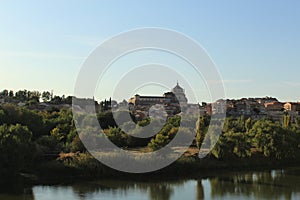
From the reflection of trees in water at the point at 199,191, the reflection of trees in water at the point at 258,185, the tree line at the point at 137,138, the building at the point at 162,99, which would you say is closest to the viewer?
the reflection of trees in water at the point at 199,191

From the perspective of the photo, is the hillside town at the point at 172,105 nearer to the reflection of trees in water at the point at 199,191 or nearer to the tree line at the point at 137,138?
→ the tree line at the point at 137,138

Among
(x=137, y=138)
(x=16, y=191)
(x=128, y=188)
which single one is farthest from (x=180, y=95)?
(x=16, y=191)

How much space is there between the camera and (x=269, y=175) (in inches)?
660

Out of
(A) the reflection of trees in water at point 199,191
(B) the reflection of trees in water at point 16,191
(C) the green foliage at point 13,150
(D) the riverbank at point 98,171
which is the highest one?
(C) the green foliage at point 13,150

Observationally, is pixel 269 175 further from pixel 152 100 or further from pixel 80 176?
pixel 152 100

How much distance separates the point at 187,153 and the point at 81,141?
475cm

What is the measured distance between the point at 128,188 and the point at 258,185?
16.0 ft

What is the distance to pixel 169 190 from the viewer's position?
45.3ft

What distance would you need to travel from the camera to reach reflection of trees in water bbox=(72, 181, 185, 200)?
1305 centimetres

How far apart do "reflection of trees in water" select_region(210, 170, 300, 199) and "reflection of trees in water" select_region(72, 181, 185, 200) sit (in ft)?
5.16

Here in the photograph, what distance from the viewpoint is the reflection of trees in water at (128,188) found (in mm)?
13055

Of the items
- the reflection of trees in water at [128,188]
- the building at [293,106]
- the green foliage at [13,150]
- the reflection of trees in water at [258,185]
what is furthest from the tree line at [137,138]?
the building at [293,106]

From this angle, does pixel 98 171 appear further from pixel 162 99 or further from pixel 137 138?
pixel 162 99

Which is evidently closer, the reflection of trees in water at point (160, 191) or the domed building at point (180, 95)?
the reflection of trees in water at point (160, 191)
